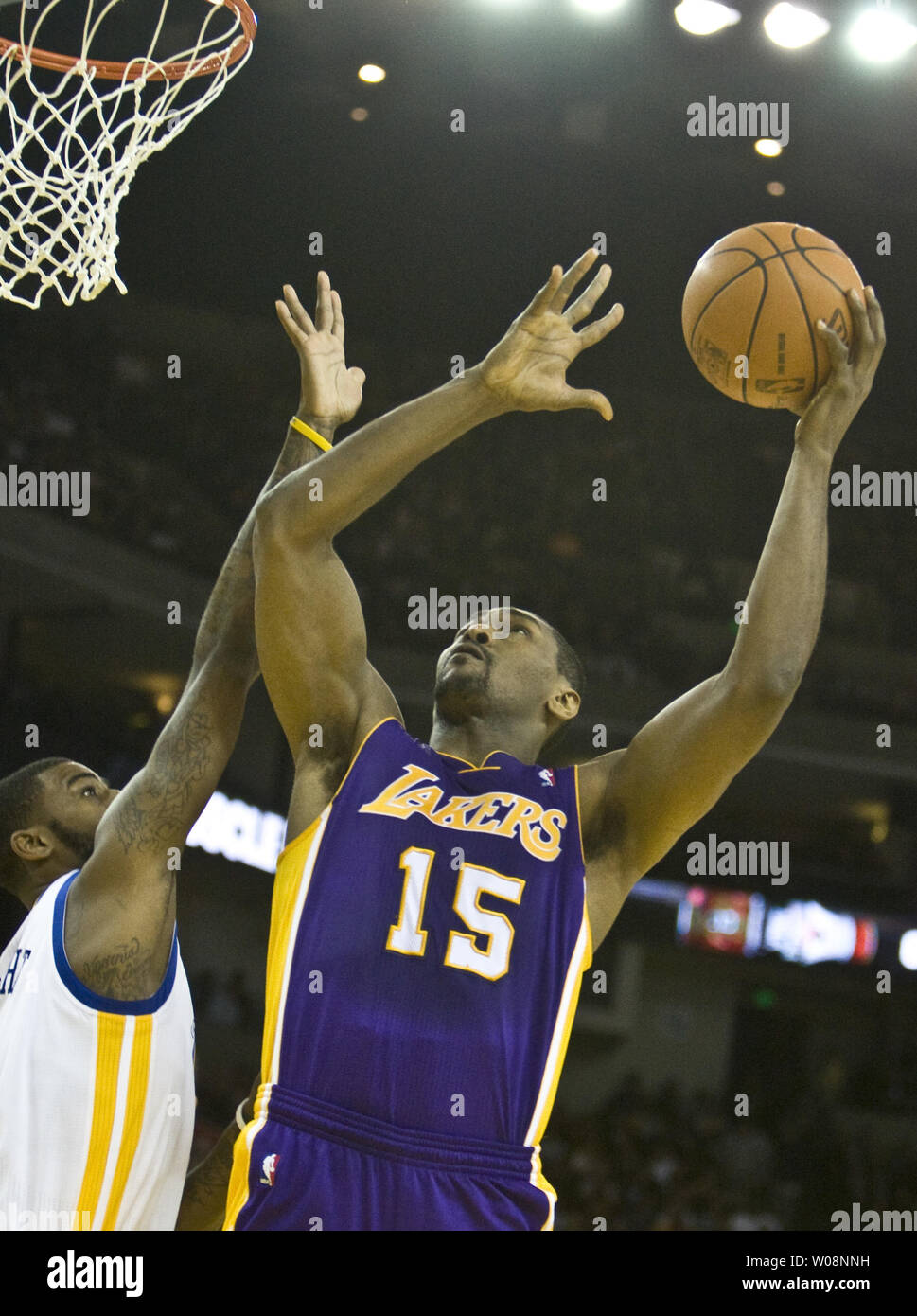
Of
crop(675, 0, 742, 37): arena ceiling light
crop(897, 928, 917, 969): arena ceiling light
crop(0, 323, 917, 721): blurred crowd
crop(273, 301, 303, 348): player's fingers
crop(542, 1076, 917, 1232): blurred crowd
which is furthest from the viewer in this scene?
crop(897, 928, 917, 969): arena ceiling light

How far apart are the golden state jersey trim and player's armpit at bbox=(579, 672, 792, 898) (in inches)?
4.1

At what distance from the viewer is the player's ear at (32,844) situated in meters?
3.31

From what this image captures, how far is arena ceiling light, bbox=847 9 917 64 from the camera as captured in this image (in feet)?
25.7

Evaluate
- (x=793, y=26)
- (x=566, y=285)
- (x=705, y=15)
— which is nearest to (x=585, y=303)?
(x=566, y=285)

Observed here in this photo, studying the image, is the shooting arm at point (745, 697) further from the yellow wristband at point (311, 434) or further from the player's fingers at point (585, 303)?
the yellow wristband at point (311, 434)

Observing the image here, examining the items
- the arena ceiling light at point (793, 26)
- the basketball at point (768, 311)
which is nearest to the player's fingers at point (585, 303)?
the basketball at point (768, 311)

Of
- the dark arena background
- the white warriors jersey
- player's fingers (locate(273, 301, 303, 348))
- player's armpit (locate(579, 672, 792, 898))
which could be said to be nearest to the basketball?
player's armpit (locate(579, 672, 792, 898))

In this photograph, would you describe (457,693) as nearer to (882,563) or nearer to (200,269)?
(200,269)

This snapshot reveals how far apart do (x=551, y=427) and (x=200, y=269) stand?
413cm

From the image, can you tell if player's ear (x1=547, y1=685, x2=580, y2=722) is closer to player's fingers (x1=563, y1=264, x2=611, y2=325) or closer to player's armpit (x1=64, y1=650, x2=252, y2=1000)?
player's armpit (x1=64, y1=650, x2=252, y2=1000)

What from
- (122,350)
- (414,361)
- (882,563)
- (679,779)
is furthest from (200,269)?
(679,779)

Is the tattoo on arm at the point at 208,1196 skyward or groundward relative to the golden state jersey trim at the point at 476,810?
groundward

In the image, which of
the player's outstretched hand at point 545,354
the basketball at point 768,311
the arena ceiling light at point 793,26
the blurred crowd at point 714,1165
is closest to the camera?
the player's outstretched hand at point 545,354

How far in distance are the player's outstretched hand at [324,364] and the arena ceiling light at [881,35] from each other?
18.7ft
